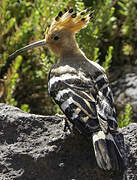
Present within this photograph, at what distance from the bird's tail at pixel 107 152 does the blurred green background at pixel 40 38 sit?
1.29 metres

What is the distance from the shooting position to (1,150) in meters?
2.51

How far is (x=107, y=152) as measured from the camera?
232 centimetres

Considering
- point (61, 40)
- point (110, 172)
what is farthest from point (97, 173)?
point (61, 40)

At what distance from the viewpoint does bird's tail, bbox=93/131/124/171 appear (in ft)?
7.53

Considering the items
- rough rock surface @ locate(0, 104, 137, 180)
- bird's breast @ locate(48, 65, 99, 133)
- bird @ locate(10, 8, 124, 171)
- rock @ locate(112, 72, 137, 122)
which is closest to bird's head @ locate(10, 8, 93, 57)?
bird @ locate(10, 8, 124, 171)

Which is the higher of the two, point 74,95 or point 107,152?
point 74,95

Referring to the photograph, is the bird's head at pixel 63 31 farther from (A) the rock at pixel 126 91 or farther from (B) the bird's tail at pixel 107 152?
(A) the rock at pixel 126 91

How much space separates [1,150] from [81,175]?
1.72 feet

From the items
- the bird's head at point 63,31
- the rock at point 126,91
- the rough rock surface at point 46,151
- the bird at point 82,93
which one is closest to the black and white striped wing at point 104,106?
the bird at point 82,93

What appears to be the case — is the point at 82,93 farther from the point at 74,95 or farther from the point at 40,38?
→ the point at 40,38

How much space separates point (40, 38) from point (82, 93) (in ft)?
4.94

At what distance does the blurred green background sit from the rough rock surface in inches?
38.0

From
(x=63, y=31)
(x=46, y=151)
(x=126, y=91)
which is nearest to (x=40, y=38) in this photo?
(x=63, y=31)

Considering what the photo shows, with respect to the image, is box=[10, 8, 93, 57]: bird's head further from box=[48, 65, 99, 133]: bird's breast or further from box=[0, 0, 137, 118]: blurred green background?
box=[0, 0, 137, 118]: blurred green background
